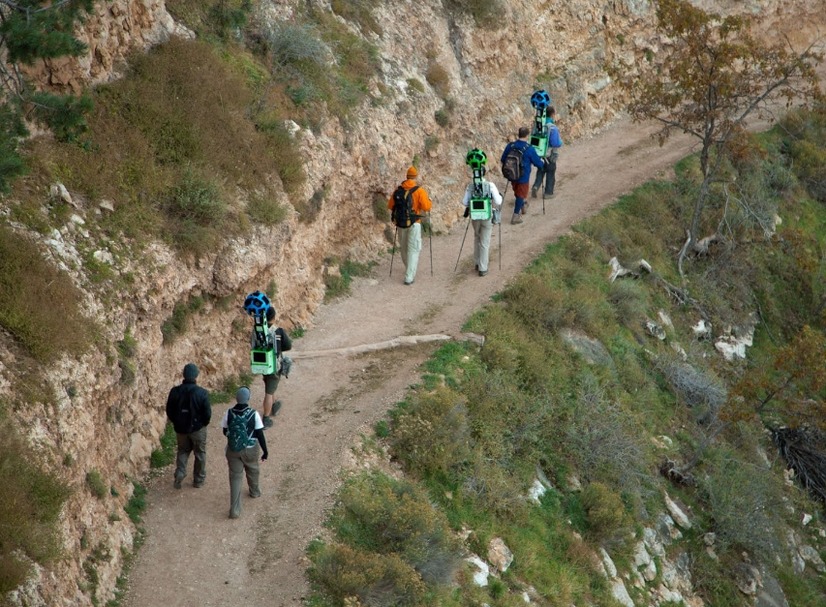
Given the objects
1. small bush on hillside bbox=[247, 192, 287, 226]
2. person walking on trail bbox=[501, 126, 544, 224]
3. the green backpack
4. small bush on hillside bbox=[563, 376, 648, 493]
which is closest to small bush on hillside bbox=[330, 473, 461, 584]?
the green backpack

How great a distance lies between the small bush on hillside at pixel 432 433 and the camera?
13.9 metres

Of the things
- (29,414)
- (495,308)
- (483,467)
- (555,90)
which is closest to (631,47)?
(555,90)

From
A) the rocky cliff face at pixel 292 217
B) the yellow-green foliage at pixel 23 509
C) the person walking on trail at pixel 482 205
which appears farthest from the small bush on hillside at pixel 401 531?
the person walking on trail at pixel 482 205

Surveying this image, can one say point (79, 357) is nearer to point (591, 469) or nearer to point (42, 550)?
point (42, 550)

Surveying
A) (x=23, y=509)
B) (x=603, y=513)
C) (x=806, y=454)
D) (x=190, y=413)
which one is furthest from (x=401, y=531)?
(x=806, y=454)

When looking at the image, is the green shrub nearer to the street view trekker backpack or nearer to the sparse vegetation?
the sparse vegetation

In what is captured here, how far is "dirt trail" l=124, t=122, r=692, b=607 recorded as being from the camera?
11.1m

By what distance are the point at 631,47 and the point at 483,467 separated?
21359 millimetres

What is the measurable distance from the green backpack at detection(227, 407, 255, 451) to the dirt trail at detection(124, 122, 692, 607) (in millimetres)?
1006

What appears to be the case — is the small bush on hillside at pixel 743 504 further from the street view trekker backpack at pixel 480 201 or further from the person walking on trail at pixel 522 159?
the person walking on trail at pixel 522 159

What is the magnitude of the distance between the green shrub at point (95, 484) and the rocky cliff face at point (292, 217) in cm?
14

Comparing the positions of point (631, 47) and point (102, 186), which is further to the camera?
point (631, 47)

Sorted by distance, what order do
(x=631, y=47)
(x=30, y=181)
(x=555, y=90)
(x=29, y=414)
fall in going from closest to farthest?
(x=29, y=414) < (x=30, y=181) < (x=555, y=90) < (x=631, y=47)

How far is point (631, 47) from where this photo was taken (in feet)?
104
